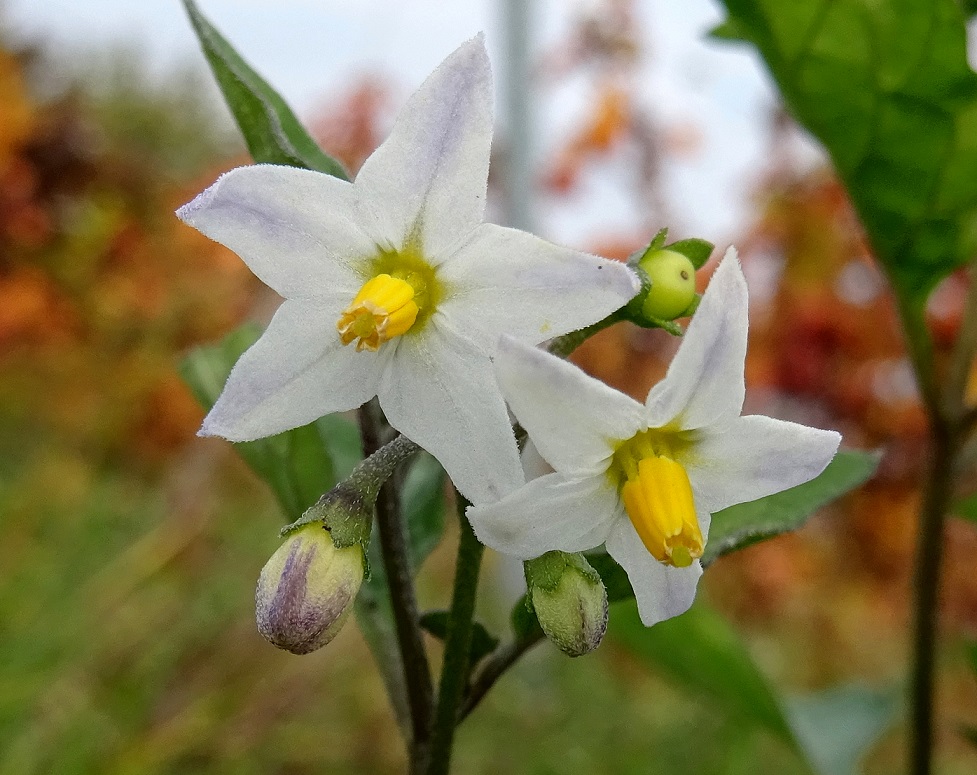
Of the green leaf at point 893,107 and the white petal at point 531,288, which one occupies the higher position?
the white petal at point 531,288

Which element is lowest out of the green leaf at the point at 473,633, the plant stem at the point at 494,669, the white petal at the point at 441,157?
the plant stem at the point at 494,669

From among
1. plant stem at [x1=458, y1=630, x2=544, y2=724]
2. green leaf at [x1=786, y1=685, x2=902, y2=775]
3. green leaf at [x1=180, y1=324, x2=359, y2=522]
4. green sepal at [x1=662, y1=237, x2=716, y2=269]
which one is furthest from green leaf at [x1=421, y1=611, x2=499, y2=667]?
green leaf at [x1=786, y1=685, x2=902, y2=775]

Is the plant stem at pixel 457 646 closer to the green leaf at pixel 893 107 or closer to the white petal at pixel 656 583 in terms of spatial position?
the white petal at pixel 656 583

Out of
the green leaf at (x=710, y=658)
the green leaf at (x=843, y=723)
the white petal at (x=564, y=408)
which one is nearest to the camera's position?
the white petal at (x=564, y=408)

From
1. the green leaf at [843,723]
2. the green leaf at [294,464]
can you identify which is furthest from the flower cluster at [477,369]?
the green leaf at [843,723]

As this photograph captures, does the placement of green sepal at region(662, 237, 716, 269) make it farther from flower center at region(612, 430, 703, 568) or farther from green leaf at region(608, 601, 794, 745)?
green leaf at region(608, 601, 794, 745)

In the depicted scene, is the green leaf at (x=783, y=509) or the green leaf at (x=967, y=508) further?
the green leaf at (x=967, y=508)
